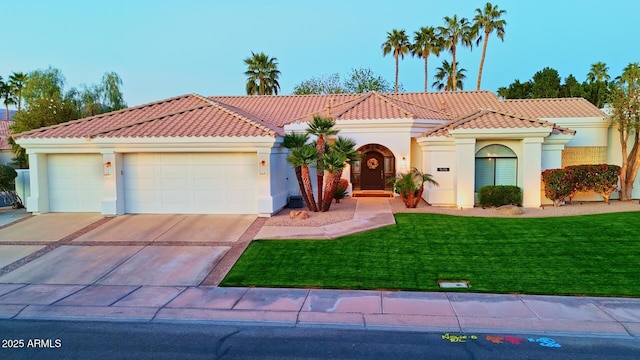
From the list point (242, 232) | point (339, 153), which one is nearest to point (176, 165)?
point (242, 232)

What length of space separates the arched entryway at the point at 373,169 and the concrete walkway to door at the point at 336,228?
665cm

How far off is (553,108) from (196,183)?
60.1ft

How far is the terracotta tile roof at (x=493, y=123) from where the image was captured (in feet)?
54.9

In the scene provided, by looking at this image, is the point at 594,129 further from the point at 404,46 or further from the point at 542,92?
the point at 404,46

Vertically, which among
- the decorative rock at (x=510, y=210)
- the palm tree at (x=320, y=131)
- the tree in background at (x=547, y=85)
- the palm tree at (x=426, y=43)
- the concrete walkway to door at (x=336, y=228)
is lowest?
the concrete walkway to door at (x=336, y=228)

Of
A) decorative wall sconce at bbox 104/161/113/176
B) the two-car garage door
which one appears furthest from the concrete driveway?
decorative wall sconce at bbox 104/161/113/176

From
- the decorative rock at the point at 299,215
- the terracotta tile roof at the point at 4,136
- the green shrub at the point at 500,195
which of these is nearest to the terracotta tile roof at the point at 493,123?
the green shrub at the point at 500,195

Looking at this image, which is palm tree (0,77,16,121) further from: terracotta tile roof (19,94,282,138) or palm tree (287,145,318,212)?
palm tree (287,145,318,212)

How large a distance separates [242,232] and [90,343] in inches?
278

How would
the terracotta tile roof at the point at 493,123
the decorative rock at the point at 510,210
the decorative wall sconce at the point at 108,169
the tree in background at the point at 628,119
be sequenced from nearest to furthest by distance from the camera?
the decorative rock at the point at 510,210 < the decorative wall sconce at the point at 108,169 < the terracotta tile roof at the point at 493,123 < the tree in background at the point at 628,119

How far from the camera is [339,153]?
1527 cm

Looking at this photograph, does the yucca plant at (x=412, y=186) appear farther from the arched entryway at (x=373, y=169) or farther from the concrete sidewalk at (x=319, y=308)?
the concrete sidewalk at (x=319, y=308)

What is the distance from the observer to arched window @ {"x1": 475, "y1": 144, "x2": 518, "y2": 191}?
1728 cm

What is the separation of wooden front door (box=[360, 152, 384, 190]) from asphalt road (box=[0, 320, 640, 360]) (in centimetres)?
1616
